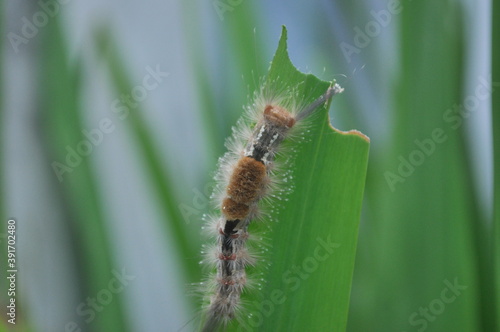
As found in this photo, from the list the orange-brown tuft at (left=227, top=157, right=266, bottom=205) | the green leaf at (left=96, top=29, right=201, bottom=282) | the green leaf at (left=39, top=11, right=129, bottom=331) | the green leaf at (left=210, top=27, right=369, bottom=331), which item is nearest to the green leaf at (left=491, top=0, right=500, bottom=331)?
the green leaf at (left=210, top=27, right=369, bottom=331)

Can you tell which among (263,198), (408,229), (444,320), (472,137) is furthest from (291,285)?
(472,137)

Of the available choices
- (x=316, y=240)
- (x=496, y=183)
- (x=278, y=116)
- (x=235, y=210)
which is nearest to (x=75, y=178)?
(x=235, y=210)

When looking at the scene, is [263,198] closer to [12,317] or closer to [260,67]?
[260,67]

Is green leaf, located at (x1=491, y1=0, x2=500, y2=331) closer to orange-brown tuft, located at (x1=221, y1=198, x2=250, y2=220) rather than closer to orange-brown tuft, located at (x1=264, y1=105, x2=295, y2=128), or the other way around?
orange-brown tuft, located at (x1=264, y1=105, x2=295, y2=128)

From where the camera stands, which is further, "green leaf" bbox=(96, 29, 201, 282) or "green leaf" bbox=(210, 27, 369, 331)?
"green leaf" bbox=(96, 29, 201, 282)

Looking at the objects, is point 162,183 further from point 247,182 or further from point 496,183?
point 496,183

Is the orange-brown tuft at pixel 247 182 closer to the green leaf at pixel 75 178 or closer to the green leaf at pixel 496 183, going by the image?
the green leaf at pixel 75 178
